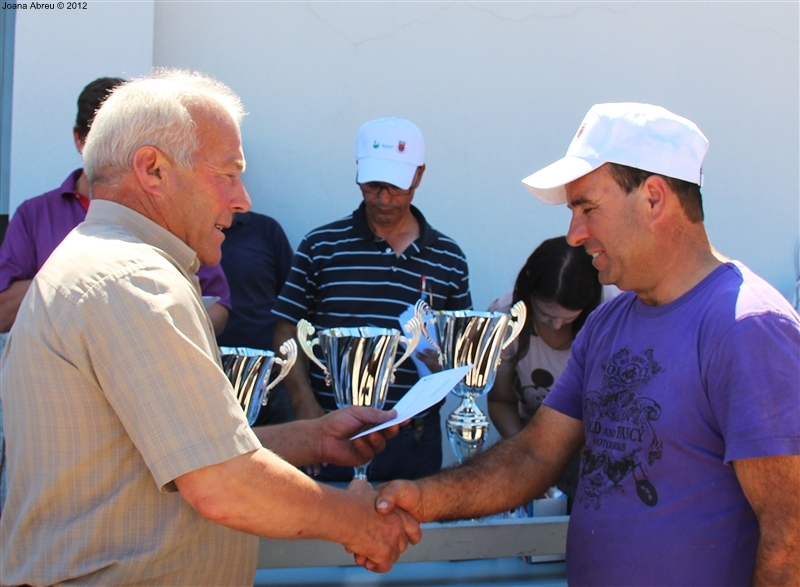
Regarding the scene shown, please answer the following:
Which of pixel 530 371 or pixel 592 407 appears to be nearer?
pixel 592 407

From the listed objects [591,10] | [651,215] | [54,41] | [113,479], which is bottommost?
[113,479]

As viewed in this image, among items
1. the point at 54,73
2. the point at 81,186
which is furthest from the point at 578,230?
the point at 54,73

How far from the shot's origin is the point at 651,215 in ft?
6.32

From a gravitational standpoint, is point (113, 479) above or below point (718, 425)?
below

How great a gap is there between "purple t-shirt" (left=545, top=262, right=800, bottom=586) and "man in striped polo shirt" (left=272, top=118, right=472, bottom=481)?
110 cm

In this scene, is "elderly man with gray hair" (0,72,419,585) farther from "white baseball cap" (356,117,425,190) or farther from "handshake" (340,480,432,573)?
"white baseball cap" (356,117,425,190)

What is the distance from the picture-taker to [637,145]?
1919mm

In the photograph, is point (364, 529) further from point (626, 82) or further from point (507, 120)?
point (626, 82)

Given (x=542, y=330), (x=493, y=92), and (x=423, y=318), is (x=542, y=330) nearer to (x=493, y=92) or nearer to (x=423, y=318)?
(x=423, y=318)

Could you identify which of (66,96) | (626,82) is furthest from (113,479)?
(626,82)

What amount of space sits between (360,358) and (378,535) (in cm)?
49

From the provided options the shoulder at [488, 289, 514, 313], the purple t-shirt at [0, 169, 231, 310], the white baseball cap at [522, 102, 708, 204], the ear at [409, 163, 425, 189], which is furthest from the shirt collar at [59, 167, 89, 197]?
the white baseball cap at [522, 102, 708, 204]

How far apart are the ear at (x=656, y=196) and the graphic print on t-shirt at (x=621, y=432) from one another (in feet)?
1.05

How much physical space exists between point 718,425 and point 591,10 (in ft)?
10.2
